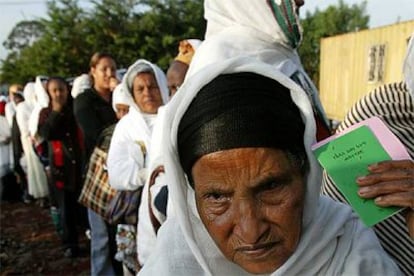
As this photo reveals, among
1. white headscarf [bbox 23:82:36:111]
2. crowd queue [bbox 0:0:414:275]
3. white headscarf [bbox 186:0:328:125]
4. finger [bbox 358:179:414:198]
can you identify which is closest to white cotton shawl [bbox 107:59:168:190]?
white headscarf [bbox 186:0:328:125]

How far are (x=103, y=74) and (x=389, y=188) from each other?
Answer: 13.0 ft

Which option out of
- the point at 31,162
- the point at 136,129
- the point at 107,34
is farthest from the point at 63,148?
the point at 107,34

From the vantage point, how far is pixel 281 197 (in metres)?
1.08

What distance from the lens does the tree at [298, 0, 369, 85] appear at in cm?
2758

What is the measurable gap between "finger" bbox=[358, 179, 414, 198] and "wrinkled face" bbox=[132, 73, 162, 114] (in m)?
2.56

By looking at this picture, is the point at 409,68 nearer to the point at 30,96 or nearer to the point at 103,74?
the point at 103,74

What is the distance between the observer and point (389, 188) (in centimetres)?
108

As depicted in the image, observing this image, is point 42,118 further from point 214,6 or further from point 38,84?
point 214,6

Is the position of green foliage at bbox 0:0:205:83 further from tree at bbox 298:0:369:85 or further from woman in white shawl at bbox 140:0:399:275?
woman in white shawl at bbox 140:0:399:275

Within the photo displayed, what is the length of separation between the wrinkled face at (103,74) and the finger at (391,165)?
3.88 m

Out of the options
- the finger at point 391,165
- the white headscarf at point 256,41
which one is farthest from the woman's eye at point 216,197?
the white headscarf at point 256,41

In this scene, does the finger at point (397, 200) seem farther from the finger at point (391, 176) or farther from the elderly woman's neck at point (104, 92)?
the elderly woman's neck at point (104, 92)

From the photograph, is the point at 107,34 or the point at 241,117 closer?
the point at 241,117

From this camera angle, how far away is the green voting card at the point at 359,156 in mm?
1103
